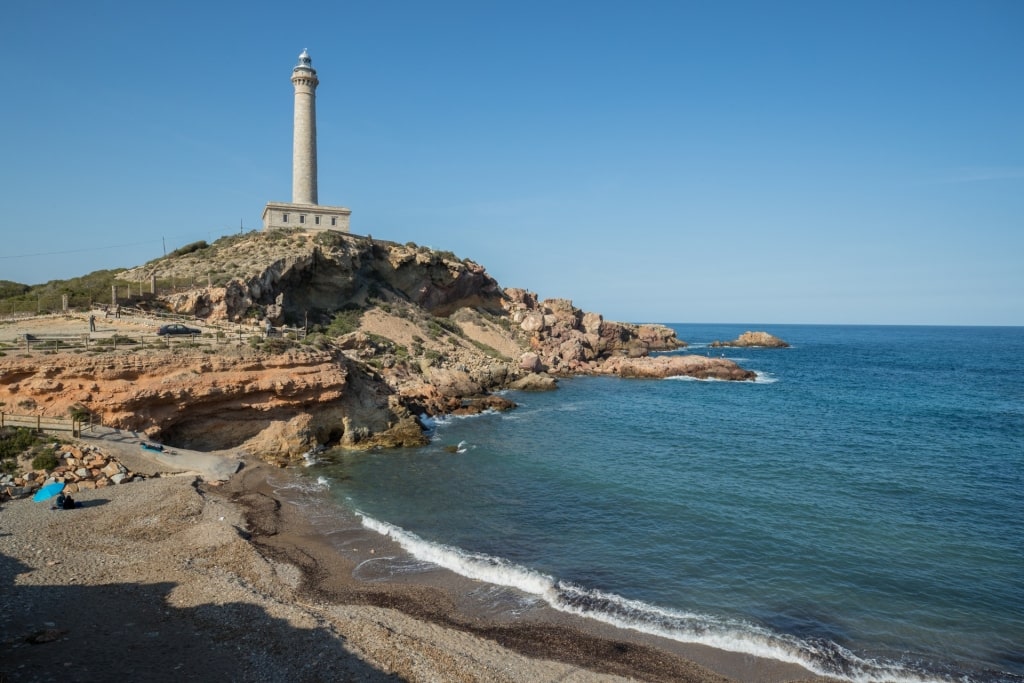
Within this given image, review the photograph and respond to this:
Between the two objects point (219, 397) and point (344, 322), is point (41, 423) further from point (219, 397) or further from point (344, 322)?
point (344, 322)

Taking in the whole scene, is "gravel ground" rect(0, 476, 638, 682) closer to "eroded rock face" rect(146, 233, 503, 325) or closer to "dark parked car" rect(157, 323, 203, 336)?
"dark parked car" rect(157, 323, 203, 336)

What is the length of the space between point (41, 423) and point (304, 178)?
36.1 meters

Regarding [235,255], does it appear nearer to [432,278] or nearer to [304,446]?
[432,278]

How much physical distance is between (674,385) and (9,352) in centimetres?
4470

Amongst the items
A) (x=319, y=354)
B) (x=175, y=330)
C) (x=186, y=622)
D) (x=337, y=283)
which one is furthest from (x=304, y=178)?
(x=186, y=622)

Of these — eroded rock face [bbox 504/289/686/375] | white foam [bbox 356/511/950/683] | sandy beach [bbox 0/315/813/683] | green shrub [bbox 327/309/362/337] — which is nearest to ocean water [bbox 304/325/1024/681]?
white foam [bbox 356/511/950/683]

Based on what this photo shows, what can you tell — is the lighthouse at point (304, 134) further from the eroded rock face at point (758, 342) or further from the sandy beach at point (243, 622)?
the eroded rock face at point (758, 342)

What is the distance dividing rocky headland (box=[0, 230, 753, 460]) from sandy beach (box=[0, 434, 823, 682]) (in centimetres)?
724

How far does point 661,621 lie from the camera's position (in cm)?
1241

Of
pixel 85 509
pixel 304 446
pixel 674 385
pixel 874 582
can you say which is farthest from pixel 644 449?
pixel 674 385

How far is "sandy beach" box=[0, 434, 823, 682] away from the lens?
9.73 m

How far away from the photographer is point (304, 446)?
84.0ft

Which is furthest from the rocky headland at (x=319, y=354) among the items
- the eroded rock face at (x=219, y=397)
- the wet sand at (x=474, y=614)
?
the wet sand at (x=474, y=614)

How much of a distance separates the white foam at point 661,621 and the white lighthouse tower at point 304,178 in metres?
43.4
